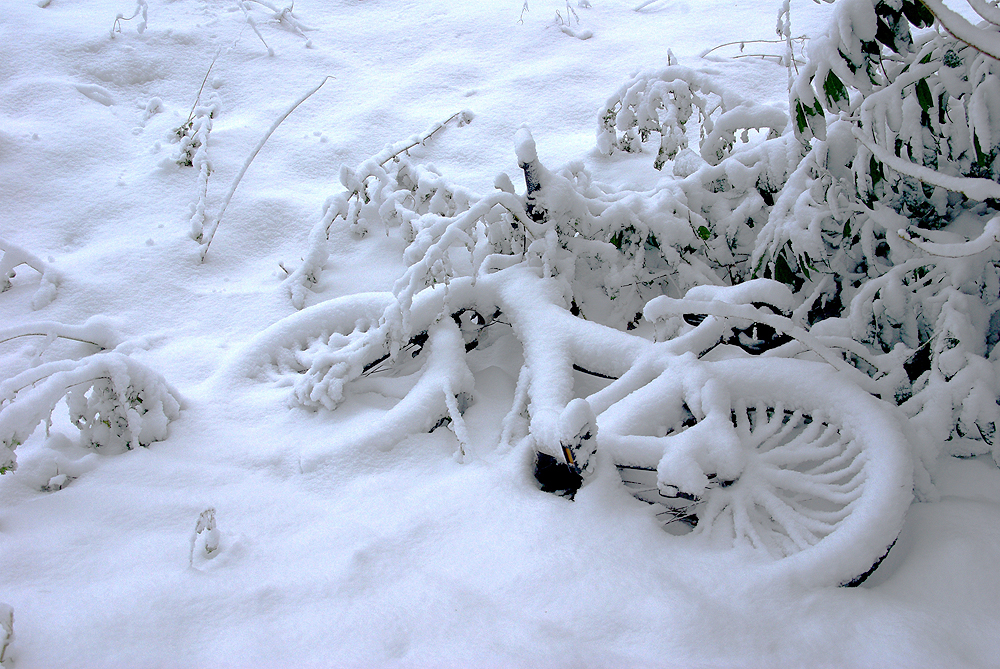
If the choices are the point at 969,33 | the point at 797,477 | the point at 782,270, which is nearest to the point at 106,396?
the point at 797,477

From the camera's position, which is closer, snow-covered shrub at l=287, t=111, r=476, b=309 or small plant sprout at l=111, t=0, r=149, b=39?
snow-covered shrub at l=287, t=111, r=476, b=309

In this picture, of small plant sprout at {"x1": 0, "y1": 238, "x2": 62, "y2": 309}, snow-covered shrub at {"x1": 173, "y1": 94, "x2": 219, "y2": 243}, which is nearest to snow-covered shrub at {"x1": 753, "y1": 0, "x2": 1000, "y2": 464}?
snow-covered shrub at {"x1": 173, "y1": 94, "x2": 219, "y2": 243}

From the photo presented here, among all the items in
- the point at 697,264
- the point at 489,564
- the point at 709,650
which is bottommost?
the point at 489,564

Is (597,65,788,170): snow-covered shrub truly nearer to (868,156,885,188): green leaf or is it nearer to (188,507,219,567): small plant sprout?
(868,156,885,188): green leaf

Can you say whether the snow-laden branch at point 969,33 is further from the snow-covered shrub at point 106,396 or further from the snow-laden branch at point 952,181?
the snow-covered shrub at point 106,396

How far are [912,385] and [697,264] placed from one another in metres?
0.68

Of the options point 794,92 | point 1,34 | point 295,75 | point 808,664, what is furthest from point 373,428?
point 1,34

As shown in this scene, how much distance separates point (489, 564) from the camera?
1.16 meters

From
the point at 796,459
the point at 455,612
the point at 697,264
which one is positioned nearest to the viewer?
the point at 455,612

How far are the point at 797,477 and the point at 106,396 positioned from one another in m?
1.67

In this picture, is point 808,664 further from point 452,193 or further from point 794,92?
point 452,193

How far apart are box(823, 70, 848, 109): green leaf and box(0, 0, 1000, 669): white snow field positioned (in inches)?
7.0

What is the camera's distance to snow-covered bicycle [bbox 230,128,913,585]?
1.18 meters

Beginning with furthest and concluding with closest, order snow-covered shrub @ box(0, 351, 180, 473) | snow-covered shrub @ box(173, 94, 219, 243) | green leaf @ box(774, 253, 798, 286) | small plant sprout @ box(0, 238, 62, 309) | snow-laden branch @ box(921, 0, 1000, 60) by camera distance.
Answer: snow-covered shrub @ box(173, 94, 219, 243) < small plant sprout @ box(0, 238, 62, 309) < green leaf @ box(774, 253, 798, 286) < snow-covered shrub @ box(0, 351, 180, 473) < snow-laden branch @ box(921, 0, 1000, 60)
